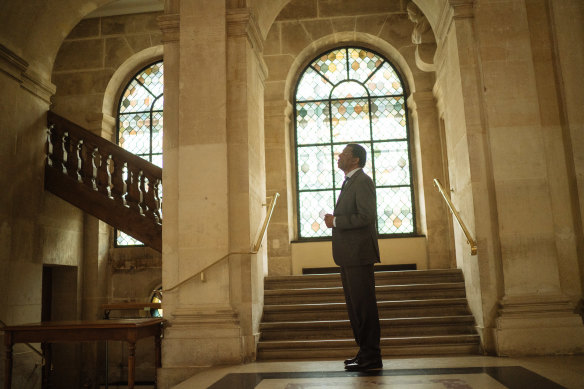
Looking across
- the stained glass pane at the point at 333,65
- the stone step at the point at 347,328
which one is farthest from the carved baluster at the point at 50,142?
the stained glass pane at the point at 333,65

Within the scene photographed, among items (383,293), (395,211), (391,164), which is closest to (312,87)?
(391,164)

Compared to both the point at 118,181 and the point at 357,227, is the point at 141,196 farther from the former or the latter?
the point at 357,227

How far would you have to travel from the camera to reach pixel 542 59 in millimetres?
6344

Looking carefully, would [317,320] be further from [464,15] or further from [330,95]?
[330,95]

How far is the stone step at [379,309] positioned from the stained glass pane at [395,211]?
374 centimetres

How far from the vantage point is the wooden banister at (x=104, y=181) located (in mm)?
8133

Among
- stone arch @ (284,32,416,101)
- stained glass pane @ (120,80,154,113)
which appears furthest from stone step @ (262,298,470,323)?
stained glass pane @ (120,80,154,113)

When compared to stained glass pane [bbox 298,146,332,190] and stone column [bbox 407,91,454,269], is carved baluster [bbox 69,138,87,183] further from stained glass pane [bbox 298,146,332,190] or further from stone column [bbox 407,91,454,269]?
stone column [bbox 407,91,454,269]

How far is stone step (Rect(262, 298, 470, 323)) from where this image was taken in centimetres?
695

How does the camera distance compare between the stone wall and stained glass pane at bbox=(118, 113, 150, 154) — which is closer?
the stone wall

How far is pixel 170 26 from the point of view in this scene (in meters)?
6.82

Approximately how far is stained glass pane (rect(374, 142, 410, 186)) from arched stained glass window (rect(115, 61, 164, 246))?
14.9 feet

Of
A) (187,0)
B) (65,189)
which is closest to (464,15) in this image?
(187,0)

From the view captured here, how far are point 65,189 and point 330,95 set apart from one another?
18.3ft
